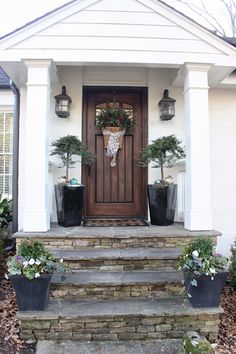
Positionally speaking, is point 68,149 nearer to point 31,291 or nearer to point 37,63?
point 37,63

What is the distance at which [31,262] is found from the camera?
2576 millimetres

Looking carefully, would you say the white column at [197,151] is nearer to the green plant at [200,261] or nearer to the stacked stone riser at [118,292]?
the stacked stone riser at [118,292]

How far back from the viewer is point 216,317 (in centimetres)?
267

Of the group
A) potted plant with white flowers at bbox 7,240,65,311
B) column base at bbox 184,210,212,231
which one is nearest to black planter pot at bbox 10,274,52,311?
potted plant with white flowers at bbox 7,240,65,311

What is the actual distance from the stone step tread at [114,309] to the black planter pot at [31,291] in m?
0.06

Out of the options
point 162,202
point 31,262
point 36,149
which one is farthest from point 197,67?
point 31,262

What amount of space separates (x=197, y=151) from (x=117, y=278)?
178 centimetres

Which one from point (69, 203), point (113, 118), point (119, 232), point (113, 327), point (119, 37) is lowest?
point (113, 327)

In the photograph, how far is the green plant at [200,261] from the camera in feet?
8.64

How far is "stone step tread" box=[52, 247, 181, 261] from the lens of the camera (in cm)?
314

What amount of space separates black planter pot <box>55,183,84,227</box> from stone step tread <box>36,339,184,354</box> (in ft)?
5.35

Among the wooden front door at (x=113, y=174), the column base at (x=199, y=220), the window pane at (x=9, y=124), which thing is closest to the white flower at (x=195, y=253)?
the column base at (x=199, y=220)

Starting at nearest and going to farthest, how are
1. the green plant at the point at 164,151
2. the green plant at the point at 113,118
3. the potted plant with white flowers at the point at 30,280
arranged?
1. the potted plant with white flowers at the point at 30,280
2. the green plant at the point at 164,151
3. the green plant at the point at 113,118

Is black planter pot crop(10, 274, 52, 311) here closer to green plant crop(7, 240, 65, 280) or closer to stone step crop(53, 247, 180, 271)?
green plant crop(7, 240, 65, 280)
